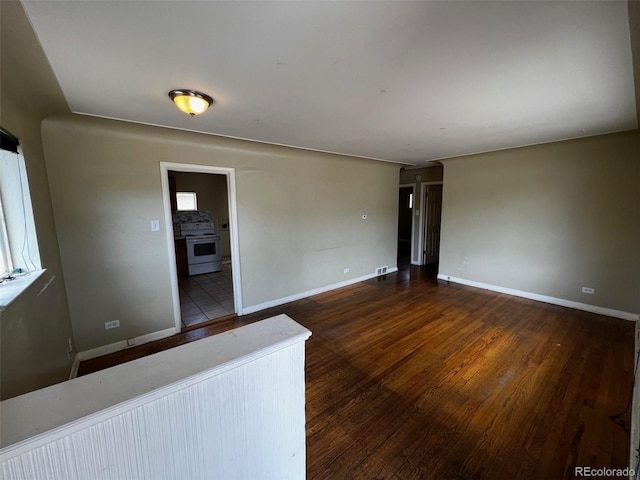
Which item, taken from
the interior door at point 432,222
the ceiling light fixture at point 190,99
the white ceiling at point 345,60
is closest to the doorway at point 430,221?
the interior door at point 432,222

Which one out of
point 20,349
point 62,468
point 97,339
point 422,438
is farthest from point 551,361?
point 97,339

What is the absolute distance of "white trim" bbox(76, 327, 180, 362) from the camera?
2682mm

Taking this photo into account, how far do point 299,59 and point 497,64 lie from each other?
47.8 inches

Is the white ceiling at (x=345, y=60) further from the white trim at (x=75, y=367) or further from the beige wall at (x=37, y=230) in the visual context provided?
the white trim at (x=75, y=367)

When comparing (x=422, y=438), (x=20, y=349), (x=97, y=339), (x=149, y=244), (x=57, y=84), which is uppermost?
(x=57, y=84)

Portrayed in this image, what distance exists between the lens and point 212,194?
21.6 feet

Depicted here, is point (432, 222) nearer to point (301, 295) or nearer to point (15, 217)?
point (301, 295)

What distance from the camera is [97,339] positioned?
273 centimetres

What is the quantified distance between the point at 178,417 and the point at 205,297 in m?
3.93

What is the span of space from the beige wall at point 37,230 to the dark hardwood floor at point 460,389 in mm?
888

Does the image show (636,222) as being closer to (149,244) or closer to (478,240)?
(478,240)

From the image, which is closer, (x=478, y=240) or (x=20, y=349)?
(x=20, y=349)

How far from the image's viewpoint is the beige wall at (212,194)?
6281 mm

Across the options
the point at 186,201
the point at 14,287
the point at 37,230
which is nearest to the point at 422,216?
the point at 186,201
